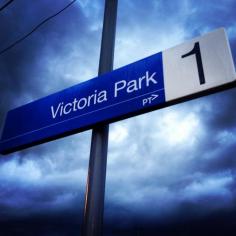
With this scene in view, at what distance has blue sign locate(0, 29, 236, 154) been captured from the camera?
1926mm

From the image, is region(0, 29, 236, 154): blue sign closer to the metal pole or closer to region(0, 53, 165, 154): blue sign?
region(0, 53, 165, 154): blue sign

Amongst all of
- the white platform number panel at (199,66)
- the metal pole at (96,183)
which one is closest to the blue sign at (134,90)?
the white platform number panel at (199,66)

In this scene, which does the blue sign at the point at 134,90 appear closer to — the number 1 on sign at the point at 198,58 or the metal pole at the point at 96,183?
the number 1 on sign at the point at 198,58

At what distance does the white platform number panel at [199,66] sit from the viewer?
1.87 meters

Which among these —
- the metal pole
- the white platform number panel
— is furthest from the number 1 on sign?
the metal pole

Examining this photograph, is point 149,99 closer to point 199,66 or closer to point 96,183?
point 199,66

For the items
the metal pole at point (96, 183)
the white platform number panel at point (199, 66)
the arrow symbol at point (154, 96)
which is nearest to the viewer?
the metal pole at point (96, 183)

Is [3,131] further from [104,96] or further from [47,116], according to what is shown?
[104,96]

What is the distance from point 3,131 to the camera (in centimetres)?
280

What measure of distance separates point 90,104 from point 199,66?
36.3 inches

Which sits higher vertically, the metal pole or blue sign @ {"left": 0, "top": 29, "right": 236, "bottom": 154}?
blue sign @ {"left": 0, "top": 29, "right": 236, "bottom": 154}

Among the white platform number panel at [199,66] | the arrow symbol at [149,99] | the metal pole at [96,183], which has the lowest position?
the metal pole at [96,183]

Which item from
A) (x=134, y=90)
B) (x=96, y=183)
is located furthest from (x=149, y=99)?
(x=96, y=183)

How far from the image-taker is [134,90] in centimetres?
215
